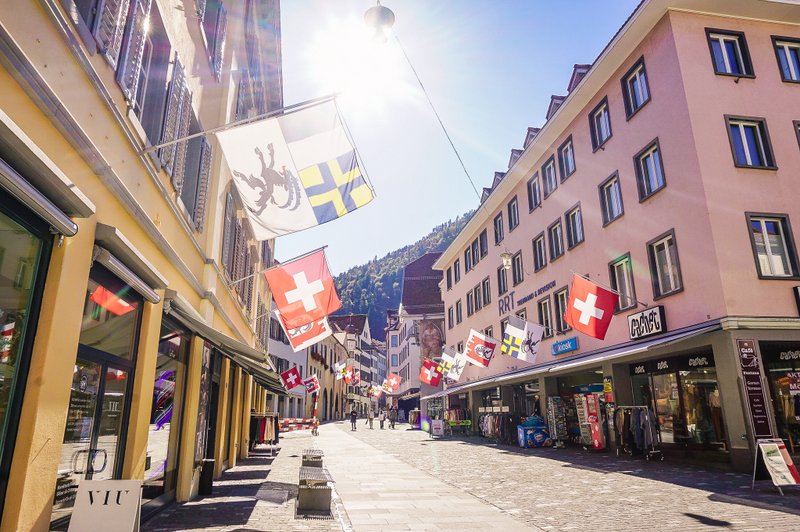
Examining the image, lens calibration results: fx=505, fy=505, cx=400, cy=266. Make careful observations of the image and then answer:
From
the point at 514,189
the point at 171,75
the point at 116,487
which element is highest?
the point at 514,189

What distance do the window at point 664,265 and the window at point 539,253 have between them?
25.8 feet

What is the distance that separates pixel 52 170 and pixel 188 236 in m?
5.33

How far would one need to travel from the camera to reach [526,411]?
27.3 metres

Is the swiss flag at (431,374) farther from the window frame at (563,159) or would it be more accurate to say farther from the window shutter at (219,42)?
the window shutter at (219,42)

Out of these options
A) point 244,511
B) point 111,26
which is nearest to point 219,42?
point 111,26

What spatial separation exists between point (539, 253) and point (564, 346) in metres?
5.37

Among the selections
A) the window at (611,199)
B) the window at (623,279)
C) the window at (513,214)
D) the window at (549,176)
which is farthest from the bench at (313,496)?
the window at (513,214)

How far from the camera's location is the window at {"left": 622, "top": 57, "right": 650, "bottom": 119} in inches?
668

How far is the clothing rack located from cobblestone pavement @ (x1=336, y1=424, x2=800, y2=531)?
49 centimetres

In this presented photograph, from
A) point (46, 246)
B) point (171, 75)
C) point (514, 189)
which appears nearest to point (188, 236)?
point (171, 75)

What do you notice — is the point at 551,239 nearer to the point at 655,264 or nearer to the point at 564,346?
the point at 564,346

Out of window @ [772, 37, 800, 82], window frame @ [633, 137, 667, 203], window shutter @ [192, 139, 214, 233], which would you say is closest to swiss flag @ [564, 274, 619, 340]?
window frame @ [633, 137, 667, 203]

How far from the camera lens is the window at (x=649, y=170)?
16062mm

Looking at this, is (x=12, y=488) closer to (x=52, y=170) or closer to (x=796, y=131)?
(x=52, y=170)
